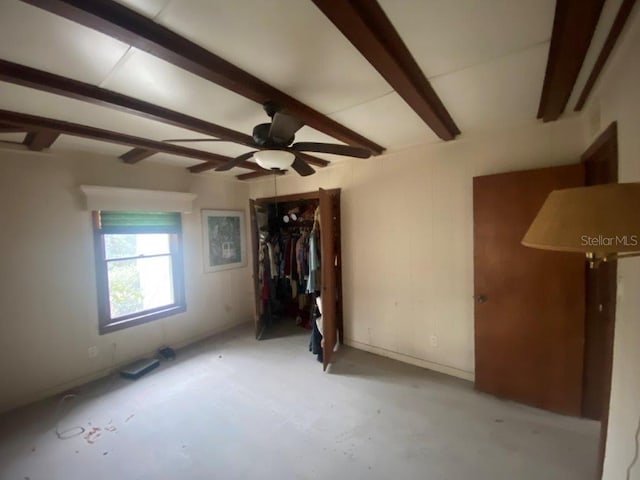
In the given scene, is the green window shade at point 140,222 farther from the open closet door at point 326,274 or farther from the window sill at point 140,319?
the open closet door at point 326,274

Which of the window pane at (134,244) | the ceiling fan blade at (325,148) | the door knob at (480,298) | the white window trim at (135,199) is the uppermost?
the ceiling fan blade at (325,148)

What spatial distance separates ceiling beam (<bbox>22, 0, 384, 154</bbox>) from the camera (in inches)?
37.5

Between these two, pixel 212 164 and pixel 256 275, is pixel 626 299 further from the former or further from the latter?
pixel 212 164

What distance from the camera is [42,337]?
2.51 metres

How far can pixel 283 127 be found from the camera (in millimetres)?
1570

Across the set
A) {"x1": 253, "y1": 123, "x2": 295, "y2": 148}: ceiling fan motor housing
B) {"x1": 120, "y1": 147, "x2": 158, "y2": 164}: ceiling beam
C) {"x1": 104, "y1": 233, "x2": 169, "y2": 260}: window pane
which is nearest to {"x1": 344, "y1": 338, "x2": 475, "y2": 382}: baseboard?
{"x1": 253, "y1": 123, "x2": 295, "y2": 148}: ceiling fan motor housing

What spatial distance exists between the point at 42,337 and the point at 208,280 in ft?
5.71

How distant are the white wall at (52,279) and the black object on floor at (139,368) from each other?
12 centimetres

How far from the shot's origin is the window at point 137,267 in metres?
2.90

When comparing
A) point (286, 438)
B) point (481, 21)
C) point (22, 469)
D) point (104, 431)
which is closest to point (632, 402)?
point (481, 21)

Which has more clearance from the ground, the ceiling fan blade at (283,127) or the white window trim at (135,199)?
the ceiling fan blade at (283,127)

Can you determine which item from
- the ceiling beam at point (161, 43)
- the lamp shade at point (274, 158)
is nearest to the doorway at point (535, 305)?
the lamp shade at point (274, 158)

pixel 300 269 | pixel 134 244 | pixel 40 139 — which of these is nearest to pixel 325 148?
pixel 300 269

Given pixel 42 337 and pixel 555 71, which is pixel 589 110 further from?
pixel 42 337
